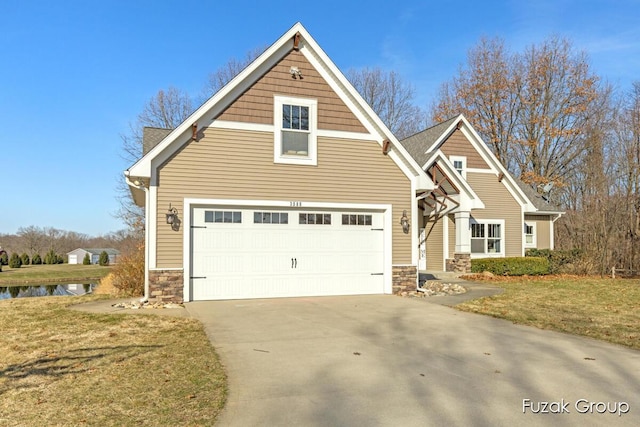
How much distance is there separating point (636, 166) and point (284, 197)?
18423 mm

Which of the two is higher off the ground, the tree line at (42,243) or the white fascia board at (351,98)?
the white fascia board at (351,98)

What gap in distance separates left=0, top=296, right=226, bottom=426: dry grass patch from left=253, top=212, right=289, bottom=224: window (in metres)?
3.68

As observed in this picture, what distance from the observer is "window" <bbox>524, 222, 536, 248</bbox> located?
2316 cm

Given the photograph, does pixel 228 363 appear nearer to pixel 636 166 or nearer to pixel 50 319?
pixel 50 319

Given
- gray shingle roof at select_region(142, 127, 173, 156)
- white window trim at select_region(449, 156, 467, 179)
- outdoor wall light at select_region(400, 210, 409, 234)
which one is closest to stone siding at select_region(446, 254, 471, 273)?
white window trim at select_region(449, 156, 467, 179)

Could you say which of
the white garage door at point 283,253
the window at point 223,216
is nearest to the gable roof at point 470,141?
the white garage door at point 283,253

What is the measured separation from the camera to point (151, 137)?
40.6 feet

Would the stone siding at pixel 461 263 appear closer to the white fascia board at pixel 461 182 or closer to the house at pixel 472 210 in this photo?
the house at pixel 472 210

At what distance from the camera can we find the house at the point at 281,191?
1096cm

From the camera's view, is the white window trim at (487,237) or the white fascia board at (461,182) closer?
the white fascia board at (461,182)

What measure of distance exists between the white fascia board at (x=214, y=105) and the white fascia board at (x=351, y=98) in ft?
1.92

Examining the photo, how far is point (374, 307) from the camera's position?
Result: 1053 centimetres

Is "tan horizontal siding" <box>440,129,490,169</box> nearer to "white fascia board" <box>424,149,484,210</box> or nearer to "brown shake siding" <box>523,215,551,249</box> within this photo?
"white fascia board" <box>424,149,484,210</box>

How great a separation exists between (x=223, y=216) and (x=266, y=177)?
1508 millimetres
